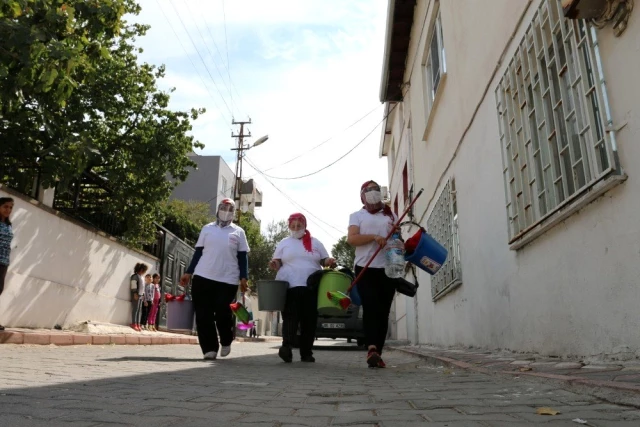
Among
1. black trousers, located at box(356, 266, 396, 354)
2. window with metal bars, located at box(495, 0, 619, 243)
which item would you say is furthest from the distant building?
window with metal bars, located at box(495, 0, 619, 243)

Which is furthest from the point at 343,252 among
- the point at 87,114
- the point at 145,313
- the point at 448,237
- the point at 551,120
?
the point at 551,120

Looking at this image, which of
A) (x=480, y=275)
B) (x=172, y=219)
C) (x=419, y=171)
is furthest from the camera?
(x=172, y=219)

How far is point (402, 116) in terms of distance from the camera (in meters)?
16.3

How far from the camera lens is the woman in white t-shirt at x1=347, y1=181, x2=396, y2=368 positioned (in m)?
5.65

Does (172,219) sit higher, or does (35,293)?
(172,219)

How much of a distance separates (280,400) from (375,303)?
2.61 metres

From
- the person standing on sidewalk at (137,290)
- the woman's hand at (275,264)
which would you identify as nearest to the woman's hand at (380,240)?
the woman's hand at (275,264)

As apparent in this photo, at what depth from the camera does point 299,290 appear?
6645 millimetres

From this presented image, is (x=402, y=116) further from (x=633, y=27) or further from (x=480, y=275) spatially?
(x=633, y=27)

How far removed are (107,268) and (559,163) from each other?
514 inches

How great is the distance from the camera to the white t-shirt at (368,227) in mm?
5859

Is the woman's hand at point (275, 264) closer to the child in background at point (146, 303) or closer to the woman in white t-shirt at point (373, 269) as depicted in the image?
the woman in white t-shirt at point (373, 269)

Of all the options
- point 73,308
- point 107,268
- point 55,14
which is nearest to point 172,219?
point 107,268

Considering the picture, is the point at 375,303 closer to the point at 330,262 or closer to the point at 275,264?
the point at 330,262
